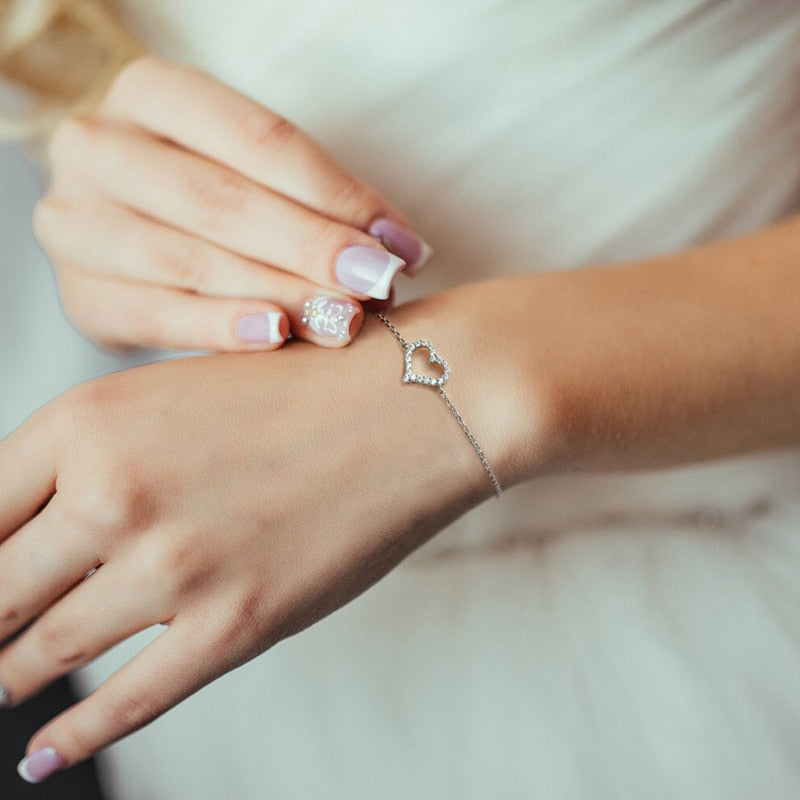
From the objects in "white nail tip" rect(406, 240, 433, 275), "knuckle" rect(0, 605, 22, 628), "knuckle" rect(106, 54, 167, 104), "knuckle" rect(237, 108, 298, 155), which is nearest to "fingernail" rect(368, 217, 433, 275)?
"white nail tip" rect(406, 240, 433, 275)

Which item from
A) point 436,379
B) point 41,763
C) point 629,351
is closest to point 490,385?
point 436,379

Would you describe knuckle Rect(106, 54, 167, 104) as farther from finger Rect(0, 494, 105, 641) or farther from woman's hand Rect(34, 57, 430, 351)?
finger Rect(0, 494, 105, 641)

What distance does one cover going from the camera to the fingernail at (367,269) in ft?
2.43

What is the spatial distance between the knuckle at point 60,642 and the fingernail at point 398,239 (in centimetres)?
48

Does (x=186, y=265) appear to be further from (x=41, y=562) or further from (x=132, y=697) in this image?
(x=132, y=697)

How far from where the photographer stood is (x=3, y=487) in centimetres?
75

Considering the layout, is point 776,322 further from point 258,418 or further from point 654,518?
point 258,418

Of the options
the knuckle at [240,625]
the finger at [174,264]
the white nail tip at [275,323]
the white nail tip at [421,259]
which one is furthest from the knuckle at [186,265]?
the knuckle at [240,625]

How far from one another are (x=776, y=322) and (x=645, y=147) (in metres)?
0.27

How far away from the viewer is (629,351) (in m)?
0.81

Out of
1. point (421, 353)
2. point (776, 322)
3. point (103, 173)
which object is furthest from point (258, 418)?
point (776, 322)

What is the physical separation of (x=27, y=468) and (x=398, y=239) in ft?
1.37

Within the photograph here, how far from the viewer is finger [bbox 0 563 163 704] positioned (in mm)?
731

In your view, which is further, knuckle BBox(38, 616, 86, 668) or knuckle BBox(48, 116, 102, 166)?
knuckle BBox(48, 116, 102, 166)
